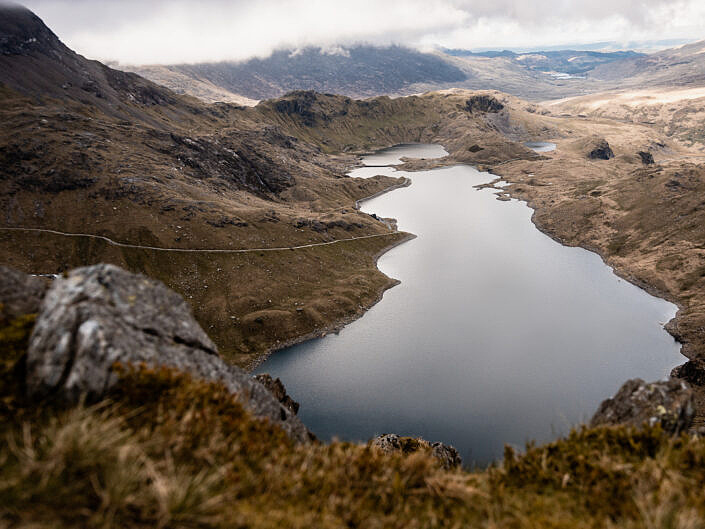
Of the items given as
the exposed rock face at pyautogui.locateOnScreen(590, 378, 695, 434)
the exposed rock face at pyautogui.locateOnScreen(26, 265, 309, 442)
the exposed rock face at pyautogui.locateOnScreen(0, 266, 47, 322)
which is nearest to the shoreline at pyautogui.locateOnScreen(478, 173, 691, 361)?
the exposed rock face at pyautogui.locateOnScreen(590, 378, 695, 434)

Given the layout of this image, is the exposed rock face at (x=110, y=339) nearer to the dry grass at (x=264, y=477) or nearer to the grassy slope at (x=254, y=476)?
the grassy slope at (x=254, y=476)

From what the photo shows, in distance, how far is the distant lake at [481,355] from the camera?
6525cm

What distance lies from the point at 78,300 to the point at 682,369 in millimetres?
99148

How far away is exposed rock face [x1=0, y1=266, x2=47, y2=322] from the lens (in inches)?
428

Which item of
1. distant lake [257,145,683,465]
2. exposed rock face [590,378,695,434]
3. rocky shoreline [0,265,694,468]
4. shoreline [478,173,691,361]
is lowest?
distant lake [257,145,683,465]

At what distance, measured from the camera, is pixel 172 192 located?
437 ft

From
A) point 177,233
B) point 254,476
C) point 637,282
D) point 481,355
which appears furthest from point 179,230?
point 637,282

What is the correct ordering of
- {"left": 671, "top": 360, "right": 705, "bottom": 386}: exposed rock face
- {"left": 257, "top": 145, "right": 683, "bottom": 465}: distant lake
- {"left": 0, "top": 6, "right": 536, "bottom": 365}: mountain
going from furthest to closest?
{"left": 0, "top": 6, "right": 536, "bottom": 365}: mountain < {"left": 671, "top": 360, "right": 705, "bottom": 386}: exposed rock face < {"left": 257, "top": 145, "right": 683, "bottom": 465}: distant lake

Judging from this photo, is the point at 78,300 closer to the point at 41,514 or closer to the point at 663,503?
the point at 41,514

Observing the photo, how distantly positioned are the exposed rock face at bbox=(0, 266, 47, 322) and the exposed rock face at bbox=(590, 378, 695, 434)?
66.5 feet

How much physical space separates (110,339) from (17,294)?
372cm

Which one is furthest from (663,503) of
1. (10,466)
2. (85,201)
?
(85,201)

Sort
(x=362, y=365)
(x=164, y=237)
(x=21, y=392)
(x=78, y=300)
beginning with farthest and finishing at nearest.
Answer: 1. (x=164, y=237)
2. (x=362, y=365)
3. (x=78, y=300)
4. (x=21, y=392)

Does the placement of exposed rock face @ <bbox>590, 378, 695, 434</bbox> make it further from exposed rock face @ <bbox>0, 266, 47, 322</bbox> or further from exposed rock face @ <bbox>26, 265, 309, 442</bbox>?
exposed rock face @ <bbox>0, 266, 47, 322</bbox>
